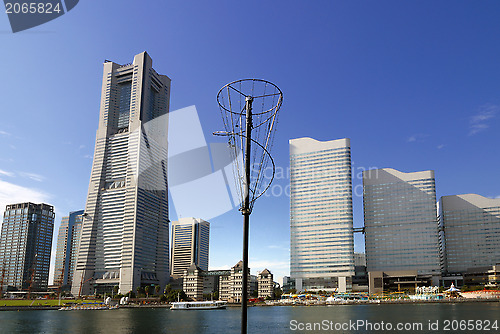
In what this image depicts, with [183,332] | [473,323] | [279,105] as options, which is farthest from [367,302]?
[279,105]

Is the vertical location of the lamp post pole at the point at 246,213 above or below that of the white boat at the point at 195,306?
above

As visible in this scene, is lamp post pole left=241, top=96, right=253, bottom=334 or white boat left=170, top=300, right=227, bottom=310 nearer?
lamp post pole left=241, top=96, right=253, bottom=334

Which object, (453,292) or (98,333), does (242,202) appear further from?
(453,292)

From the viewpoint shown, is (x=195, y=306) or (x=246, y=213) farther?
(x=195, y=306)

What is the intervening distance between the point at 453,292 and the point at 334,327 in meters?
140

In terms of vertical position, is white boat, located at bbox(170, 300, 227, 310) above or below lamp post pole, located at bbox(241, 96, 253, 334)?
below

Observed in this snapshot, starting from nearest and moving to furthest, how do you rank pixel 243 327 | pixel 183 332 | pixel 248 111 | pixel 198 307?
pixel 243 327 → pixel 248 111 → pixel 183 332 → pixel 198 307

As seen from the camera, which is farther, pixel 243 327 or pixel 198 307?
pixel 198 307

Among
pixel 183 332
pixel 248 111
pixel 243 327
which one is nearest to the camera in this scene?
pixel 243 327

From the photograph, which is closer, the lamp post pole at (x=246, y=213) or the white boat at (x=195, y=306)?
the lamp post pole at (x=246, y=213)

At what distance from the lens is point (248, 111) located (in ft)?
56.3

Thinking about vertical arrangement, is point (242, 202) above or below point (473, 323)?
above

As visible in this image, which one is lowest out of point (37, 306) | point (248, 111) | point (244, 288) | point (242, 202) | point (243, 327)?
point (37, 306)

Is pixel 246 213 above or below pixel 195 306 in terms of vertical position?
above
